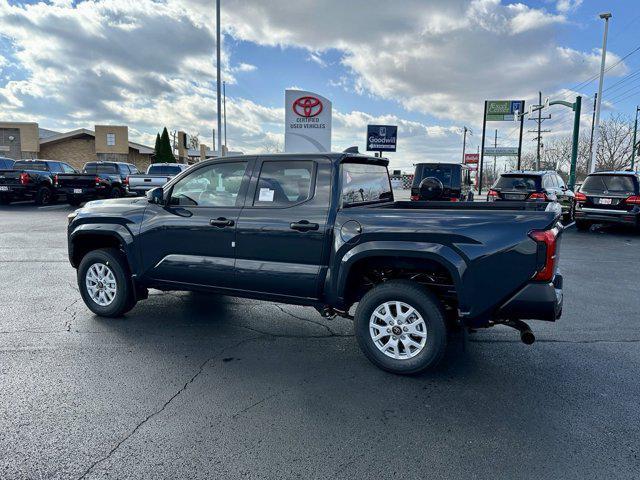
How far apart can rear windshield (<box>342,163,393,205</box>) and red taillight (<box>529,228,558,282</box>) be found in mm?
1647

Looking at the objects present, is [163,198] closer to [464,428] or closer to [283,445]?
[283,445]

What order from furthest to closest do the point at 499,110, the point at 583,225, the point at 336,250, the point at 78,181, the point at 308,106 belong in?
the point at 499,110
the point at 78,181
the point at 308,106
the point at 583,225
the point at 336,250

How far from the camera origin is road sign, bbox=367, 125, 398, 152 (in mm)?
28875

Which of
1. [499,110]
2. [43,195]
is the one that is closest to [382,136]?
[499,110]

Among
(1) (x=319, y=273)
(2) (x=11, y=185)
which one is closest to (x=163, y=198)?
(1) (x=319, y=273)

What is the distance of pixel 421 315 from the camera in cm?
362

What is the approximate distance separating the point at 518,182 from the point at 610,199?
237 centimetres

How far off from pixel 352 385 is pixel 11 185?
18.6m

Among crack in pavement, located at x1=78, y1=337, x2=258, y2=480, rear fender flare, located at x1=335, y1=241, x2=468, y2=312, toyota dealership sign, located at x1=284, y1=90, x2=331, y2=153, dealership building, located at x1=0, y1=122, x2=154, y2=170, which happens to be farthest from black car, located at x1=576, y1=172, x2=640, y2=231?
dealership building, located at x1=0, y1=122, x2=154, y2=170

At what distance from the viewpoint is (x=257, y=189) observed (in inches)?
170

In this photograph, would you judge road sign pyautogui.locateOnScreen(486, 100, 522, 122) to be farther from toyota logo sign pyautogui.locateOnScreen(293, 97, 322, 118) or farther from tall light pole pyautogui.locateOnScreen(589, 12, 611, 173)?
toyota logo sign pyautogui.locateOnScreen(293, 97, 322, 118)

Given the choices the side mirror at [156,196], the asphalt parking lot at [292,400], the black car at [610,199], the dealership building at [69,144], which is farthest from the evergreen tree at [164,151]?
the side mirror at [156,196]

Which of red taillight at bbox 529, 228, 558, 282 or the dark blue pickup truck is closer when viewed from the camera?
red taillight at bbox 529, 228, 558, 282

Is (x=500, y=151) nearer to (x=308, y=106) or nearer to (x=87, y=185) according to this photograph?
(x=308, y=106)
